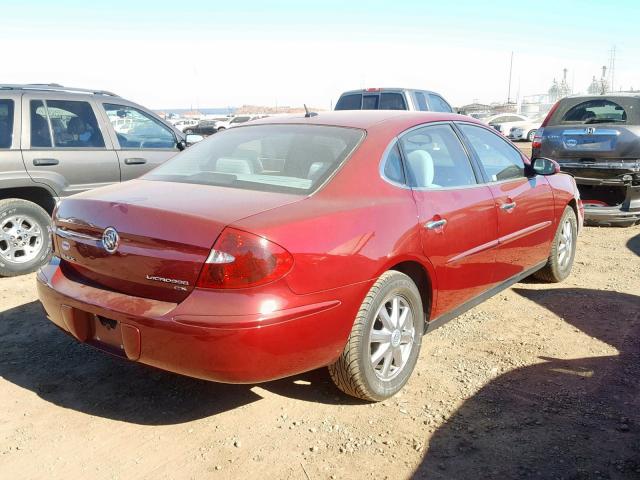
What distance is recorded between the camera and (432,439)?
290 cm

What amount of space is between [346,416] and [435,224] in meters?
1.20

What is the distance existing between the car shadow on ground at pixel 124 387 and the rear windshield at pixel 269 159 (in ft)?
3.84

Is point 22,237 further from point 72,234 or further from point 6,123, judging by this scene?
point 72,234

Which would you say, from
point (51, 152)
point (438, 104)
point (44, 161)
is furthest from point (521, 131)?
point (44, 161)

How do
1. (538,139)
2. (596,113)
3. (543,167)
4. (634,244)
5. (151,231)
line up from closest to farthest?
(151,231), (543,167), (634,244), (596,113), (538,139)

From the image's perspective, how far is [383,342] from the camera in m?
3.21

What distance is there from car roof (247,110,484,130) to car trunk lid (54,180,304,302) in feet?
2.93

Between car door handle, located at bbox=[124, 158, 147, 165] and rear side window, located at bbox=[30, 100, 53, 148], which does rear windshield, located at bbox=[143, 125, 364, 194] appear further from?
car door handle, located at bbox=[124, 158, 147, 165]

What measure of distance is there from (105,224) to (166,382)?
1.09 metres

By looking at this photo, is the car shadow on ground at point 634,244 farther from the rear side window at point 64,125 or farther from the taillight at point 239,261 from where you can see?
the rear side window at point 64,125

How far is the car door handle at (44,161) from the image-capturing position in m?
5.73

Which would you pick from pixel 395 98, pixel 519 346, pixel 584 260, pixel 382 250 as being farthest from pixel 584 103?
pixel 382 250

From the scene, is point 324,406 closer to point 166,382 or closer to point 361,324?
point 361,324

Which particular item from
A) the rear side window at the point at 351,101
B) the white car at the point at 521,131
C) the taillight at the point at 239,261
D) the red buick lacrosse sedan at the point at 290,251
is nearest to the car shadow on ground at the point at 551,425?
the red buick lacrosse sedan at the point at 290,251
